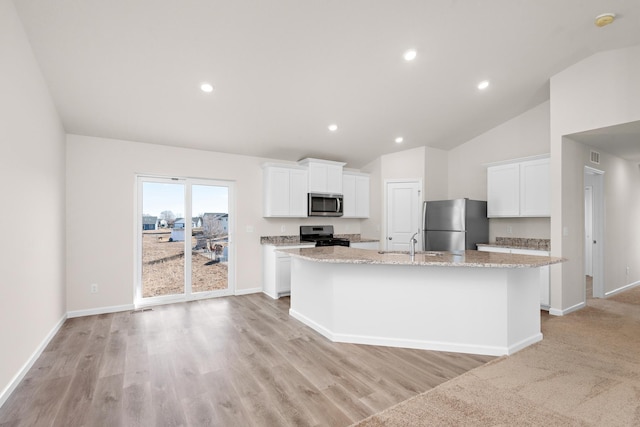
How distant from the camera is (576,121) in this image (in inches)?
155

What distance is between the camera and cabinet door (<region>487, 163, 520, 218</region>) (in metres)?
4.86

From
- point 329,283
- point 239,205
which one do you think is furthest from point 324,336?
point 239,205

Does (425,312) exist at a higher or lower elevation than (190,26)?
lower

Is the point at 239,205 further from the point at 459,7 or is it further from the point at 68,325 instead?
the point at 459,7

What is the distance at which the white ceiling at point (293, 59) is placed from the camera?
2652mm

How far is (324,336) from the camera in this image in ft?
11.1

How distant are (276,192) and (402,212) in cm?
250

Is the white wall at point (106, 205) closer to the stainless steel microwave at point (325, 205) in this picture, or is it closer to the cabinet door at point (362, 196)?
the stainless steel microwave at point (325, 205)

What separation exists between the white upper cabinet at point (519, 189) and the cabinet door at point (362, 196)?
7.40ft

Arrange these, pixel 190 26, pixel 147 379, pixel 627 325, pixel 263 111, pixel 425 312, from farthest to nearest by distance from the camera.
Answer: pixel 263 111
pixel 627 325
pixel 425 312
pixel 190 26
pixel 147 379

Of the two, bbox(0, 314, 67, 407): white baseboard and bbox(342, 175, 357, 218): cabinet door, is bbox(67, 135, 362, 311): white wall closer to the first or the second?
bbox(0, 314, 67, 407): white baseboard

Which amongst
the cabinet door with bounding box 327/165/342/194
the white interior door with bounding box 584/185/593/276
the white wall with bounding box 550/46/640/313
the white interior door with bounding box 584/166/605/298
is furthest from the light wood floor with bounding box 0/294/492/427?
the white interior door with bounding box 584/185/593/276

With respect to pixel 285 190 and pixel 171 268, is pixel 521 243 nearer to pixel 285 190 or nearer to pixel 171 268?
pixel 285 190

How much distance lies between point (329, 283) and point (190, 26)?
109 inches
